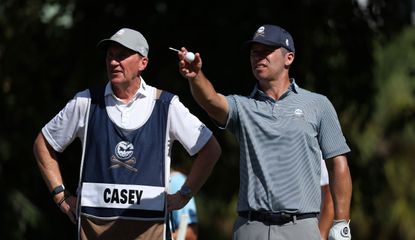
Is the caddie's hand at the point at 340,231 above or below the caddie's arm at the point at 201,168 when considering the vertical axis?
below

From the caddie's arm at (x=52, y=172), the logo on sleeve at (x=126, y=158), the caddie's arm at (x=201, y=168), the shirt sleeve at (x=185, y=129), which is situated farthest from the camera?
the caddie's arm at (x=52, y=172)

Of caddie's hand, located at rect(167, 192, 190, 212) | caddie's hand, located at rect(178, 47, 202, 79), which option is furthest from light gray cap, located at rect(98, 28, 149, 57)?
caddie's hand, located at rect(167, 192, 190, 212)

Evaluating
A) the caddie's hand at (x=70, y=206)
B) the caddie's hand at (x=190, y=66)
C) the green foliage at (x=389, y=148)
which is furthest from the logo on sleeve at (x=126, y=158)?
the green foliage at (x=389, y=148)

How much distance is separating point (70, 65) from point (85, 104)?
317 inches

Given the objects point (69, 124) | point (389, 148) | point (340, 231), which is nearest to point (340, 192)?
point (340, 231)

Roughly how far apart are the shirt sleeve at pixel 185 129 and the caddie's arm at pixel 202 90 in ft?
0.52

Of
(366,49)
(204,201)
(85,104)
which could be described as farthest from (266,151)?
(204,201)

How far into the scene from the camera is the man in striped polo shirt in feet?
24.4

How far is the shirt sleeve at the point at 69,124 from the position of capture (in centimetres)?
762

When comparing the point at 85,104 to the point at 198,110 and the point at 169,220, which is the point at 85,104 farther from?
the point at 198,110

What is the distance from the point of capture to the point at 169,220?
7.65m

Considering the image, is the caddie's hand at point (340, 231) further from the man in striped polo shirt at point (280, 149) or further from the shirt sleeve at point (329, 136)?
the shirt sleeve at point (329, 136)

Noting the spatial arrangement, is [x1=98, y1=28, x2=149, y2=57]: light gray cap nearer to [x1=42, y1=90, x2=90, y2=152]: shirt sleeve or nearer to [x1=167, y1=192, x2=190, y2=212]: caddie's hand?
[x1=42, y1=90, x2=90, y2=152]: shirt sleeve

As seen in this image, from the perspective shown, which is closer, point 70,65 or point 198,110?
point 198,110
